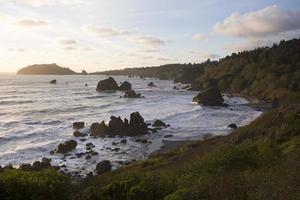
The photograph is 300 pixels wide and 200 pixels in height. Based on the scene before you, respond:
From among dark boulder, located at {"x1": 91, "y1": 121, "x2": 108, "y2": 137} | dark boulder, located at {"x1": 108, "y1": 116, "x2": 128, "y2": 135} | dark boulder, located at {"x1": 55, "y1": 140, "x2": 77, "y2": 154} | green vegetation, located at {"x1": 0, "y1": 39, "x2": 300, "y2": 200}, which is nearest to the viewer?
green vegetation, located at {"x1": 0, "y1": 39, "x2": 300, "y2": 200}

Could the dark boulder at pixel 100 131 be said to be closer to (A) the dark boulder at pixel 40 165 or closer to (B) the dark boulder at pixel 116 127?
(B) the dark boulder at pixel 116 127

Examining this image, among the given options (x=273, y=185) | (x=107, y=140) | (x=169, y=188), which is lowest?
(x=107, y=140)

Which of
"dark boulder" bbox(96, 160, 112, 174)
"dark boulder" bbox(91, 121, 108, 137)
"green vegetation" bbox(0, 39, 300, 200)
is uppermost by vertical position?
"green vegetation" bbox(0, 39, 300, 200)

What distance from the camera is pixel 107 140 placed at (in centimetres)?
5206

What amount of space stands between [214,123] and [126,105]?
34156mm

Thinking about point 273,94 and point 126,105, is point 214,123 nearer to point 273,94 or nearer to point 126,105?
point 126,105

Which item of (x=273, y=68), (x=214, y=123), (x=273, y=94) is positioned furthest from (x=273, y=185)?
(x=273, y=68)

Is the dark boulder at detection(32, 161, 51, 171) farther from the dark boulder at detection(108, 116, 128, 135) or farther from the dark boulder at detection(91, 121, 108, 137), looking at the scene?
the dark boulder at detection(108, 116, 128, 135)

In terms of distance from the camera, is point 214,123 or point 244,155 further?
Answer: point 214,123

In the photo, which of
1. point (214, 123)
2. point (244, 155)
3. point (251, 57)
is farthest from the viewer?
point (251, 57)

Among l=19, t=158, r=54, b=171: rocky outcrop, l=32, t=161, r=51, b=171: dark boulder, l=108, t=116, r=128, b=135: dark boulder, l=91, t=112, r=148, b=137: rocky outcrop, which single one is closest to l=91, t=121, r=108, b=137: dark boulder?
l=91, t=112, r=148, b=137: rocky outcrop

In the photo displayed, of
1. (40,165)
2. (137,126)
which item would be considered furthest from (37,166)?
(137,126)

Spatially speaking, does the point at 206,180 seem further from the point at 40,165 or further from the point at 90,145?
the point at 90,145

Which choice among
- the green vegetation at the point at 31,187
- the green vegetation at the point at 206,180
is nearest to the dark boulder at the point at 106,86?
the green vegetation at the point at 206,180
